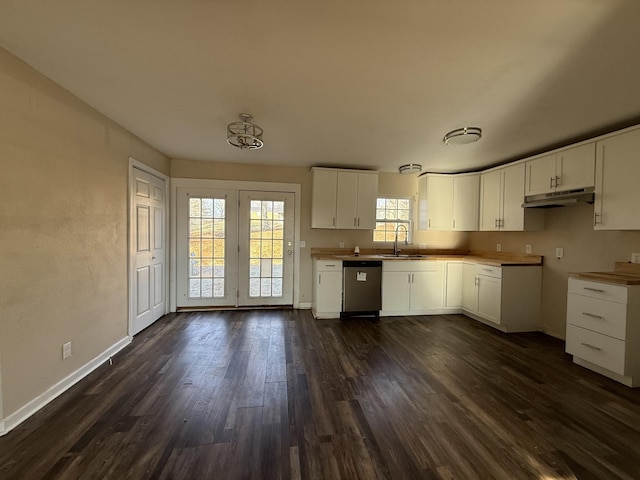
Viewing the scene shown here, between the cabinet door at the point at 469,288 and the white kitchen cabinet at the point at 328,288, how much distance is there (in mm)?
2008

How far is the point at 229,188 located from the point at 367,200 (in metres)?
2.27

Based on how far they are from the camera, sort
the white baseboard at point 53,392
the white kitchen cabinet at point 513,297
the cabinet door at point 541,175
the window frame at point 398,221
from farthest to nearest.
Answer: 1. the window frame at point 398,221
2. the white kitchen cabinet at point 513,297
3. the cabinet door at point 541,175
4. the white baseboard at point 53,392

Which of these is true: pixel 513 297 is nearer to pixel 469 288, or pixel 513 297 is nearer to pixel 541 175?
pixel 469 288

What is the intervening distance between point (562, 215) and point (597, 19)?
2749 millimetres

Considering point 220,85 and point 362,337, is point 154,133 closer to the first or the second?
point 220,85

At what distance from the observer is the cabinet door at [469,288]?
4000 mm

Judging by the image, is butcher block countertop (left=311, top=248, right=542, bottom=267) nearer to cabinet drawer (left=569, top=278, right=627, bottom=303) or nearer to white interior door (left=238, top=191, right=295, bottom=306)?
white interior door (left=238, top=191, right=295, bottom=306)

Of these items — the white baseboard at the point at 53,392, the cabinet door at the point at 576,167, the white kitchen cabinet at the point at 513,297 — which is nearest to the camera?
the white baseboard at the point at 53,392

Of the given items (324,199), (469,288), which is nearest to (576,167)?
(469,288)

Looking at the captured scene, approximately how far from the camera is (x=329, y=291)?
4.04 metres

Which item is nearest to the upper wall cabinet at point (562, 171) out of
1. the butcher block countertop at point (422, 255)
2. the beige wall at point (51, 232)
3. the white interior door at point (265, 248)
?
the butcher block countertop at point (422, 255)

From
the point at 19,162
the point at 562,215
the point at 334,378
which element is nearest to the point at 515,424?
the point at 334,378

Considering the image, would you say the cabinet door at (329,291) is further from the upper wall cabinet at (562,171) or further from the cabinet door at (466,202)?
the upper wall cabinet at (562,171)

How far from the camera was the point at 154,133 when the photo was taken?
3.09m
